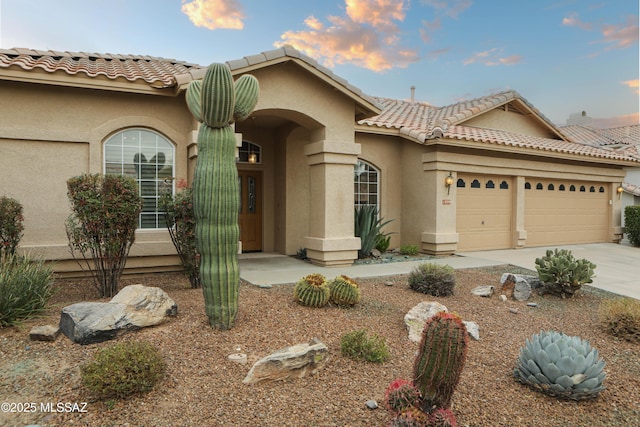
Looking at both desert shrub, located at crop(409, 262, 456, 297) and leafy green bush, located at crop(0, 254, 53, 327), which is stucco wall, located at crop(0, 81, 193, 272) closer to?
leafy green bush, located at crop(0, 254, 53, 327)

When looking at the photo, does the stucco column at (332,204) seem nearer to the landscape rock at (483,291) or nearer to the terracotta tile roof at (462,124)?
the terracotta tile roof at (462,124)

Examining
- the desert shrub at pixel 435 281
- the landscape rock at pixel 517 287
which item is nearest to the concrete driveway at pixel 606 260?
the landscape rock at pixel 517 287

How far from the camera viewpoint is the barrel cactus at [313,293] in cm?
593

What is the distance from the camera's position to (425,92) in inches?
768

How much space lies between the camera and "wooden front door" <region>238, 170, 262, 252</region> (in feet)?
39.2

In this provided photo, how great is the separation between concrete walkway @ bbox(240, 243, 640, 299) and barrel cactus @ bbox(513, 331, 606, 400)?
4.69 m

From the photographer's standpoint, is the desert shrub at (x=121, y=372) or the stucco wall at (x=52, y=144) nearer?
the desert shrub at (x=121, y=372)

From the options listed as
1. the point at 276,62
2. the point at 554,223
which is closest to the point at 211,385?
the point at 276,62


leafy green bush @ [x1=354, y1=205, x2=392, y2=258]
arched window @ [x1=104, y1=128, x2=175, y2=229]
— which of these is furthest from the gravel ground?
leafy green bush @ [x1=354, y1=205, x2=392, y2=258]

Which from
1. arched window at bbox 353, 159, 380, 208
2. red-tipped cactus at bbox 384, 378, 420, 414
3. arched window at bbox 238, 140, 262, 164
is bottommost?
red-tipped cactus at bbox 384, 378, 420, 414

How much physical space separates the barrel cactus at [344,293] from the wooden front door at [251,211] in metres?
6.28

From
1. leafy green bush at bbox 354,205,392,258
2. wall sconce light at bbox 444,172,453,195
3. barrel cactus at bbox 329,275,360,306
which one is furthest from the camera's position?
wall sconce light at bbox 444,172,453,195

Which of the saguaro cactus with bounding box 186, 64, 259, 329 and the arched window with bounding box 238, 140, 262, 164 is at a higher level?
the arched window with bounding box 238, 140, 262, 164

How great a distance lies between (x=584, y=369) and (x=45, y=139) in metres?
9.24
